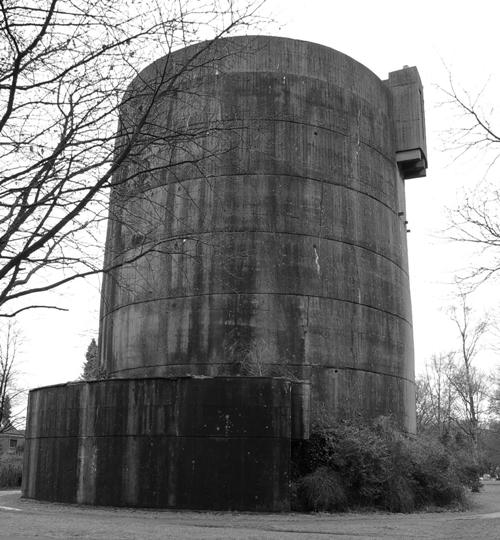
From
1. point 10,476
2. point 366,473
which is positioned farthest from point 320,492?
point 10,476

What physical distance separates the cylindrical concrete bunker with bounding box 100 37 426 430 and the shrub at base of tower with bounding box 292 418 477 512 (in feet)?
6.90

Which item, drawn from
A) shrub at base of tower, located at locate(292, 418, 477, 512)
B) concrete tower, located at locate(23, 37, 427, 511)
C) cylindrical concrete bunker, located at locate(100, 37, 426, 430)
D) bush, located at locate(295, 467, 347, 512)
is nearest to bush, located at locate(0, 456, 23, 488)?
concrete tower, located at locate(23, 37, 427, 511)

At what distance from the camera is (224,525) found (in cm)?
1376

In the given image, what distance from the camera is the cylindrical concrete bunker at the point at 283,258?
19.9 m

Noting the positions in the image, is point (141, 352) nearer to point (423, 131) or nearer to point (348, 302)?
point (348, 302)

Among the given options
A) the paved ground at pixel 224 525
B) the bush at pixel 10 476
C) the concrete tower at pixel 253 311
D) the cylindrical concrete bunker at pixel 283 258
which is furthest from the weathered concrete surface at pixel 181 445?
the bush at pixel 10 476

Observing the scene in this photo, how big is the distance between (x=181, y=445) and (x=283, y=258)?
6.61 meters

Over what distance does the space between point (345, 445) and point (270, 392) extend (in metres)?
2.35

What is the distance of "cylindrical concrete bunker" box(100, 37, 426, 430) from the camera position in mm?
19922

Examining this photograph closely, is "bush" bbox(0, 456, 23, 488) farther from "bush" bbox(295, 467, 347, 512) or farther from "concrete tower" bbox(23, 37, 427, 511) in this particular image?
"bush" bbox(295, 467, 347, 512)

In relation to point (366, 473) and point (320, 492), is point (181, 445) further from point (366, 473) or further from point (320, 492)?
point (366, 473)

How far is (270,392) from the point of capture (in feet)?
55.0

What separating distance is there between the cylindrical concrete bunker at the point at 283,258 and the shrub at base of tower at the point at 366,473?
A: 2.10m

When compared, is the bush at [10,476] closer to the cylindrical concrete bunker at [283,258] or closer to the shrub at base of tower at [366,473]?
the cylindrical concrete bunker at [283,258]
